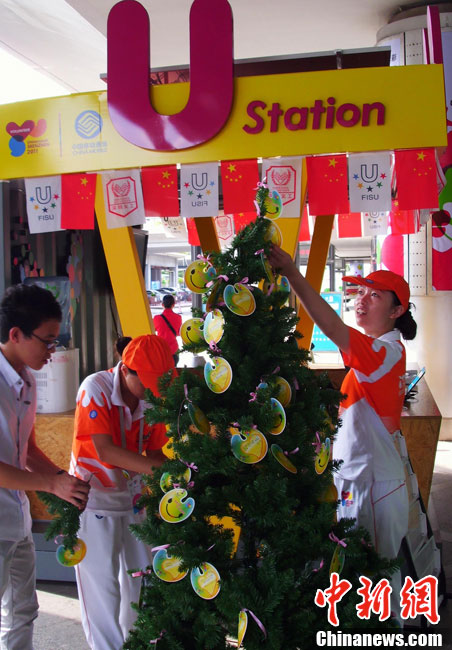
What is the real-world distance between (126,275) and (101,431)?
8.72 feet

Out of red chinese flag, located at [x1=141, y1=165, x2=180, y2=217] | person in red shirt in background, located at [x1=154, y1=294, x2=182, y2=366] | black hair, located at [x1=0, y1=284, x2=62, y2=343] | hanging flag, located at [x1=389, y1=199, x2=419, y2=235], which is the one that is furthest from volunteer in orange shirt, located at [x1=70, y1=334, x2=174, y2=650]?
person in red shirt in background, located at [x1=154, y1=294, x2=182, y2=366]

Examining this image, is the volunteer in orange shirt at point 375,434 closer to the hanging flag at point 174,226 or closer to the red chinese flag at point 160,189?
the red chinese flag at point 160,189

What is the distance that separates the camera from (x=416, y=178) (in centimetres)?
397

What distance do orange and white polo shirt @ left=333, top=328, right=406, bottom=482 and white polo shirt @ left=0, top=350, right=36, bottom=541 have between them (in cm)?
116

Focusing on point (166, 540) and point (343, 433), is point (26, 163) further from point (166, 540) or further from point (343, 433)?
point (166, 540)

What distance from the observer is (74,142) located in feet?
14.5

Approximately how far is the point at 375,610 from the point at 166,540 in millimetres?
559

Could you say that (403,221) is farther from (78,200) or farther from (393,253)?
(78,200)

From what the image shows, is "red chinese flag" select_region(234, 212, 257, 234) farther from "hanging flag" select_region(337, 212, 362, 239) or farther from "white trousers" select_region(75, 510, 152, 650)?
"white trousers" select_region(75, 510, 152, 650)

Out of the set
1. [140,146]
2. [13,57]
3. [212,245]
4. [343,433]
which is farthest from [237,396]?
[13,57]

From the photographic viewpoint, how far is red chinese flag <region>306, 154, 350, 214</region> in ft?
13.5

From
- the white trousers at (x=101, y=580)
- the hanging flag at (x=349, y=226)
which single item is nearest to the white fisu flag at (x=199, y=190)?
the white trousers at (x=101, y=580)

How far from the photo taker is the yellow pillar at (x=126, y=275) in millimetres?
4668

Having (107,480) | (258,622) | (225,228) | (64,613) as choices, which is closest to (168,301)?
(225,228)
